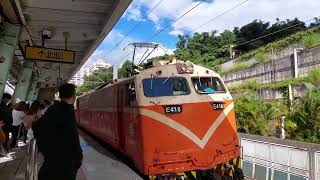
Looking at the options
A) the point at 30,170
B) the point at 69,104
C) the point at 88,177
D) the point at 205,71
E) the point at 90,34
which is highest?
the point at 90,34

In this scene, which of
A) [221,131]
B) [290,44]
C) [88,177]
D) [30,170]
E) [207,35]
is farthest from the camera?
[207,35]

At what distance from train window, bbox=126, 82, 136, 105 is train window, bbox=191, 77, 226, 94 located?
130cm

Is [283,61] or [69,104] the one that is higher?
[283,61]

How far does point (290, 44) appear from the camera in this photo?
22859 millimetres

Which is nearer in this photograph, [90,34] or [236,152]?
[236,152]

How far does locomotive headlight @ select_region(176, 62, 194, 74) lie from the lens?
8.98 meters

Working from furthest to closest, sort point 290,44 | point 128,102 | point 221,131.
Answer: point 290,44 → point 128,102 → point 221,131

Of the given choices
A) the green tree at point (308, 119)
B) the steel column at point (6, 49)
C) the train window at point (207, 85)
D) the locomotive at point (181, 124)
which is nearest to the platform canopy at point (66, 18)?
the steel column at point (6, 49)

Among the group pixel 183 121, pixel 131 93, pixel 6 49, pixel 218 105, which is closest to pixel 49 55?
pixel 6 49

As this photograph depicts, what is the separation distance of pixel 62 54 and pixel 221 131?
5.38m

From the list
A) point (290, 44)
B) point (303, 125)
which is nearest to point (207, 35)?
point (290, 44)

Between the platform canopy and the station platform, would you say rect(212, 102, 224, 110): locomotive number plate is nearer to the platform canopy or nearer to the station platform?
the station platform

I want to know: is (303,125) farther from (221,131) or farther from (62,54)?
(62,54)

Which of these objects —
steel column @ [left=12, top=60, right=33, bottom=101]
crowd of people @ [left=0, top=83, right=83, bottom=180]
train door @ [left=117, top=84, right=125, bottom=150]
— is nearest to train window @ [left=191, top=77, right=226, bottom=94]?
train door @ [left=117, top=84, right=125, bottom=150]
